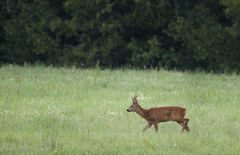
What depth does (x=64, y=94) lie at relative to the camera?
1848cm

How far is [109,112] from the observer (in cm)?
1577

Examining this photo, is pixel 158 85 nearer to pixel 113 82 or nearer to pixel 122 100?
pixel 113 82

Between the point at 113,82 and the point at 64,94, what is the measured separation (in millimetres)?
2828

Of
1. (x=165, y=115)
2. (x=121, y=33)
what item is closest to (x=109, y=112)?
(x=165, y=115)

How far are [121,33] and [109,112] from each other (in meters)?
15.2

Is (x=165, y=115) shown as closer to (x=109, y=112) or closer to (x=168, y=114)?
(x=168, y=114)

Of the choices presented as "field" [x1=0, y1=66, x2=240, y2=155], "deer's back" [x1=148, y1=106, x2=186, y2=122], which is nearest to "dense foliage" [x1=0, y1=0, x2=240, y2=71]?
"field" [x1=0, y1=66, x2=240, y2=155]

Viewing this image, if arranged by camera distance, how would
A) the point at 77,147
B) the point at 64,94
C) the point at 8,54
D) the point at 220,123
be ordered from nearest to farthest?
Answer: the point at 77,147 → the point at 220,123 → the point at 64,94 → the point at 8,54

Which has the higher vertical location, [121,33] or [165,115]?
[121,33]

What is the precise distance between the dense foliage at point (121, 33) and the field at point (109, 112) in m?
5.52

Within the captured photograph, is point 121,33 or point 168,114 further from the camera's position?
point 121,33

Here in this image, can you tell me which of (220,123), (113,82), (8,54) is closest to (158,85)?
(113,82)

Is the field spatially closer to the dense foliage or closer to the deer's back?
the deer's back

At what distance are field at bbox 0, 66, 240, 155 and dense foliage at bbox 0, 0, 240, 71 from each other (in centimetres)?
552
